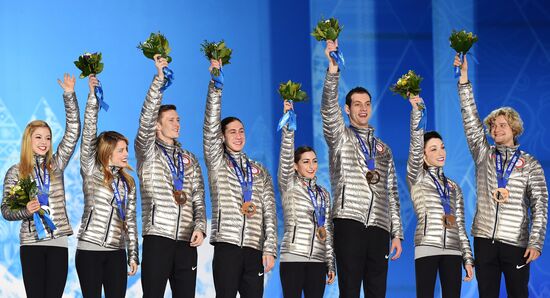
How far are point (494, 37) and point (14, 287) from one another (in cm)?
399

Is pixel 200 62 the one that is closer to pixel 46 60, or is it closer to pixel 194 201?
pixel 46 60

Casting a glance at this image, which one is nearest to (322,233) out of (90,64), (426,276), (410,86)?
(426,276)

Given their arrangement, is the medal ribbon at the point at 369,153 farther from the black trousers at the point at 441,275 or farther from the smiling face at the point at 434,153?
the black trousers at the point at 441,275

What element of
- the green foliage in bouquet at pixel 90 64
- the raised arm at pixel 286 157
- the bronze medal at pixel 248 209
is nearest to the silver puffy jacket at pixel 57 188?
the green foliage in bouquet at pixel 90 64

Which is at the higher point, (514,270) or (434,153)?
Answer: (434,153)

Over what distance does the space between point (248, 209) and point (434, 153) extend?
124cm

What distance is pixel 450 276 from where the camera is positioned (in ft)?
19.2

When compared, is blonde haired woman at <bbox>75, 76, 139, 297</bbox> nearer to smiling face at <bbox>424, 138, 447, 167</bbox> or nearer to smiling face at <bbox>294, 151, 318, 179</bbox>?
smiling face at <bbox>294, 151, 318, 179</bbox>

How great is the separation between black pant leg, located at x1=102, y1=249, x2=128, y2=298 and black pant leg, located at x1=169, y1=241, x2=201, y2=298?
264 millimetres

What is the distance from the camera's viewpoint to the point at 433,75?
7703 millimetres

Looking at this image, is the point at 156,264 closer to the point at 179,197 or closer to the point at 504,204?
the point at 179,197

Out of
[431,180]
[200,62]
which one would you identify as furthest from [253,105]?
[431,180]

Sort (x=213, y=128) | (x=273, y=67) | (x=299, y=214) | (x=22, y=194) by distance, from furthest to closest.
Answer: (x=273, y=67), (x=299, y=214), (x=213, y=128), (x=22, y=194)

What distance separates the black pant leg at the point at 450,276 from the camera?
5.83 metres
